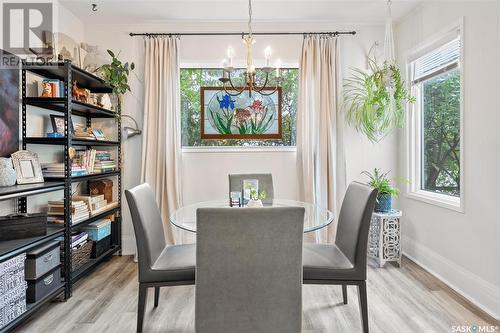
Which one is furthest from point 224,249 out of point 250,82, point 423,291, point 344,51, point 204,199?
point 344,51

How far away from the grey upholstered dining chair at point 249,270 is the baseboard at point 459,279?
174 centimetres

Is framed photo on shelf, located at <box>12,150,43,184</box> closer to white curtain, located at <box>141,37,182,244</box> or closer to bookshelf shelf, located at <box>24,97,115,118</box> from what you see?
bookshelf shelf, located at <box>24,97,115,118</box>

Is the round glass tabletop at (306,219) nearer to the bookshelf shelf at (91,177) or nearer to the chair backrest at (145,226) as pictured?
the chair backrest at (145,226)

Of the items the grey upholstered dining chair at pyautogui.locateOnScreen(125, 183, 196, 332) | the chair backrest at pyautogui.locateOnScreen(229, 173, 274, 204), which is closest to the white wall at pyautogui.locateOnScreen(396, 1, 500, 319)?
the chair backrest at pyautogui.locateOnScreen(229, 173, 274, 204)

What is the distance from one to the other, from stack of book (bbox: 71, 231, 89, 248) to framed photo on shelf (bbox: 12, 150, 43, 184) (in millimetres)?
637

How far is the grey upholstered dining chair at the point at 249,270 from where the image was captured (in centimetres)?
139

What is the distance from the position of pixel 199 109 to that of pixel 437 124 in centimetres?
263

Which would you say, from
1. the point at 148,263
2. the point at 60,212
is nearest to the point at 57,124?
the point at 60,212

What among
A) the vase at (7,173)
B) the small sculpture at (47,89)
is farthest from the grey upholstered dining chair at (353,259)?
the small sculpture at (47,89)

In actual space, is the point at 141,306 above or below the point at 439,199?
below

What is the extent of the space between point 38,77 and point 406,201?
3.94m

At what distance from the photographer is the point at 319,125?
3.61 meters

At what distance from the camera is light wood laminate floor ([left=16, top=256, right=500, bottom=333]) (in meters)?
2.15

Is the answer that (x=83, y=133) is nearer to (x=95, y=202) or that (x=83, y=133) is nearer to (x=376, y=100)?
(x=95, y=202)
